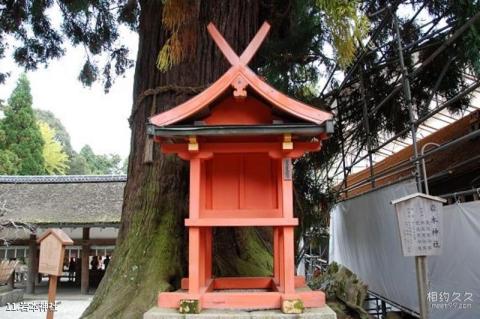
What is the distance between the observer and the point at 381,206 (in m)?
5.38

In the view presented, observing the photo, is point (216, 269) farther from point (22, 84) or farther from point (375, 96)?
point (22, 84)

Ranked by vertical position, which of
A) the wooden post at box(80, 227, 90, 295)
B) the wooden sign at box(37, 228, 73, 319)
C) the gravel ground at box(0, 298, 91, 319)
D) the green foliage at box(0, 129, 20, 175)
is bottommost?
the gravel ground at box(0, 298, 91, 319)

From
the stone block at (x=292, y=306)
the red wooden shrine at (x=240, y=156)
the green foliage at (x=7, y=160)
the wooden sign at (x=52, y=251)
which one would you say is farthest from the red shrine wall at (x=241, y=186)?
the green foliage at (x=7, y=160)

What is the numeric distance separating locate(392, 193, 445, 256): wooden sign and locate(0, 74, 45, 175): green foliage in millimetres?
25678

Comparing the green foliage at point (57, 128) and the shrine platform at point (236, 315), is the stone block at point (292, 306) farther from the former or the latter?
the green foliage at point (57, 128)

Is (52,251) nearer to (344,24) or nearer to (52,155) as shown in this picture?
(344,24)

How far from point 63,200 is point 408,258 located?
41.1 feet

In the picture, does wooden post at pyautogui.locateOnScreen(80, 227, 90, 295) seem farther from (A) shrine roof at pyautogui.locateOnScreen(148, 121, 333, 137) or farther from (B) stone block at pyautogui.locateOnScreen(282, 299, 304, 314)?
(B) stone block at pyautogui.locateOnScreen(282, 299, 304, 314)

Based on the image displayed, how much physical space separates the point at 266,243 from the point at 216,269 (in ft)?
2.98

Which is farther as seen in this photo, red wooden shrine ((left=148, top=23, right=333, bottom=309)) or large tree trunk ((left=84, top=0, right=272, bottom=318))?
large tree trunk ((left=84, top=0, right=272, bottom=318))

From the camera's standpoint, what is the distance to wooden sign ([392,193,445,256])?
282 cm

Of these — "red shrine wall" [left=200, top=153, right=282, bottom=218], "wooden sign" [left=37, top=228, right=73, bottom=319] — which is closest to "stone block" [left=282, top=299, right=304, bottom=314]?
"red shrine wall" [left=200, top=153, right=282, bottom=218]

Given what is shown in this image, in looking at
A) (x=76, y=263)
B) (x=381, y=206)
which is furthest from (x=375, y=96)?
(x=76, y=263)

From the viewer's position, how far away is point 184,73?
13.8 feet
